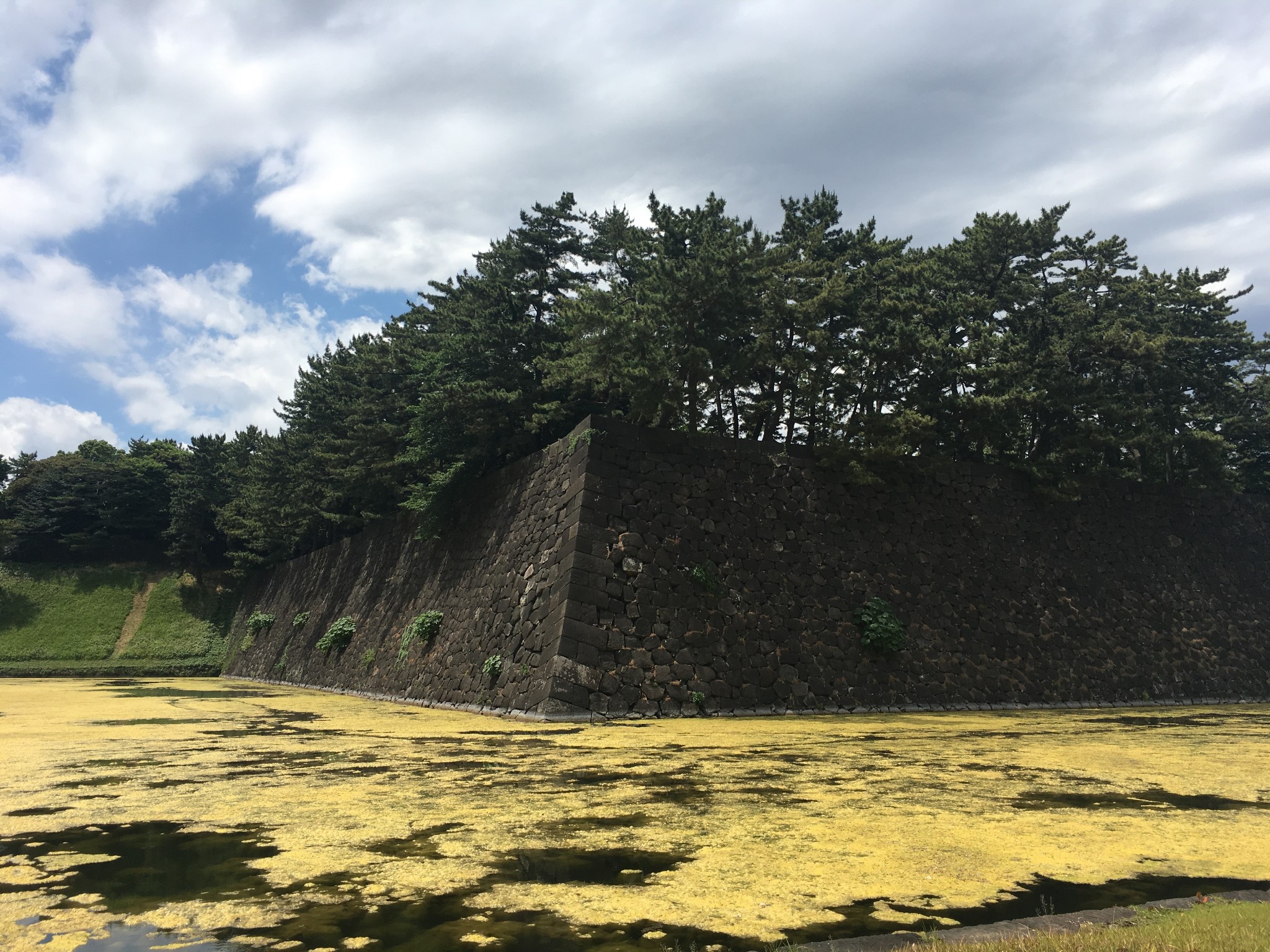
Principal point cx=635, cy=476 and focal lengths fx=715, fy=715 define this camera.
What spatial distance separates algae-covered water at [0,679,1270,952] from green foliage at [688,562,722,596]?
494 cm

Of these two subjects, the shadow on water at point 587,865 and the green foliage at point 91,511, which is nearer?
the shadow on water at point 587,865

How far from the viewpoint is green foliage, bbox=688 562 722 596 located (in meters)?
12.8

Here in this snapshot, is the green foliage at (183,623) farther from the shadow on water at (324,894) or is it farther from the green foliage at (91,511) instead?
the shadow on water at (324,894)

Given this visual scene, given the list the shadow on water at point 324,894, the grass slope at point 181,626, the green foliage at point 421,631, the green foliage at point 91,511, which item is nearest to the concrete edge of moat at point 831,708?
the green foliage at point 421,631

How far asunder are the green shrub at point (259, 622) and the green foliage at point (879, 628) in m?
27.2

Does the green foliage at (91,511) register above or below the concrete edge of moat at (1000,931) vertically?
above

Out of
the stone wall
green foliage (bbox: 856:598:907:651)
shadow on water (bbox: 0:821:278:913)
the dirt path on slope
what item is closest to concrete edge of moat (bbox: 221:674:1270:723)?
the stone wall

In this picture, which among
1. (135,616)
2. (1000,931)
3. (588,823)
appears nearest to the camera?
(1000,931)

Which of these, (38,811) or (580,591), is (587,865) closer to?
(38,811)

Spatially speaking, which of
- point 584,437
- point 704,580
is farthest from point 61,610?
point 704,580

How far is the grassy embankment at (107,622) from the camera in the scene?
3547 centimetres

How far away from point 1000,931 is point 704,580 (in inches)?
404

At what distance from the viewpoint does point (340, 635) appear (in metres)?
22.2

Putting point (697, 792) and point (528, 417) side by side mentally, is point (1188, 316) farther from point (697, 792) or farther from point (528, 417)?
point (697, 792)
